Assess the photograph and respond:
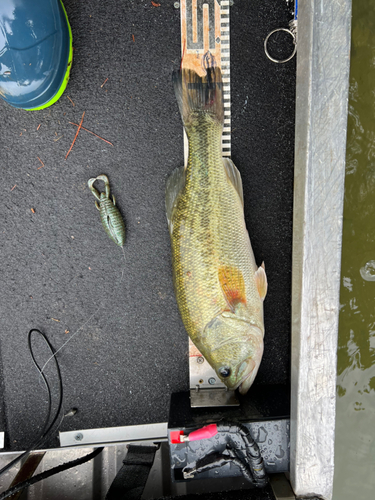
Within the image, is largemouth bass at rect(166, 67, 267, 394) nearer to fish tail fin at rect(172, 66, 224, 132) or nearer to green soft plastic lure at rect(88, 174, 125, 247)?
fish tail fin at rect(172, 66, 224, 132)

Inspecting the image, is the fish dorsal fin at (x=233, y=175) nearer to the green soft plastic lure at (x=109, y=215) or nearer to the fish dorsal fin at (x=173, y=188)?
the fish dorsal fin at (x=173, y=188)

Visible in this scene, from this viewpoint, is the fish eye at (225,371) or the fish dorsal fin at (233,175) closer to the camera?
the fish eye at (225,371)

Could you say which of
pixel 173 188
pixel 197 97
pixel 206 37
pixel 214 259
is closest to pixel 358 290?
pixel 214 259

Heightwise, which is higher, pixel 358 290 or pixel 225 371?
pixel 358 290

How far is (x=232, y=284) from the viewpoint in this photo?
1.65 meters

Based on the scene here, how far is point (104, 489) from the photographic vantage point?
6.55 feet

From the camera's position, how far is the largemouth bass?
1647mm

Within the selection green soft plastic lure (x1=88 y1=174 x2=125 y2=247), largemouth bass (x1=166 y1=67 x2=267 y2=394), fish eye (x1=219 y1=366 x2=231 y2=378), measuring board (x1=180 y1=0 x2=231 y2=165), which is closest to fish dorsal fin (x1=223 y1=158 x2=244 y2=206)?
largemouth bass (x1=166 y1=67 x2=267 y2=394)

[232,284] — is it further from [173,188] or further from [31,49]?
[31,49]

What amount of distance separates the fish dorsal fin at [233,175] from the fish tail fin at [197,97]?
224 millimetres

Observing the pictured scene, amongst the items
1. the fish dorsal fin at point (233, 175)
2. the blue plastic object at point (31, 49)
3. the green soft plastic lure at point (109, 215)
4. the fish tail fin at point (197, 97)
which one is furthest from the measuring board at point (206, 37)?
the green soft plastic lure at point (109, 215)

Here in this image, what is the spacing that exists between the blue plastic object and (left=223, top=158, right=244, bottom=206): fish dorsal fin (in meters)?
1.09

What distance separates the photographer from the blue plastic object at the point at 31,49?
1.56 m

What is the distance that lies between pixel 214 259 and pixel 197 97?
0.94m
